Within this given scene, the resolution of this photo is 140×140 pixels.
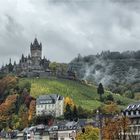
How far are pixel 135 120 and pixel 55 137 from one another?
179 ft

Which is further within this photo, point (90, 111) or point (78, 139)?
point (90, 111)

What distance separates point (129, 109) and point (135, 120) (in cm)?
305

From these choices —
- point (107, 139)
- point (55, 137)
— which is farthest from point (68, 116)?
point (107, 139)

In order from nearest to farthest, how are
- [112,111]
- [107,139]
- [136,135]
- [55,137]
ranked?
[107,139] → [136,135] → [55,137] → [112,111]

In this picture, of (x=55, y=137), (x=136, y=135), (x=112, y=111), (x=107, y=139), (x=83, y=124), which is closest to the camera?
(x=107, y=139)

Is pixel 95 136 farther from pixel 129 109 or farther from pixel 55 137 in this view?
pixel 55 137

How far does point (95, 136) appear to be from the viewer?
123812mm

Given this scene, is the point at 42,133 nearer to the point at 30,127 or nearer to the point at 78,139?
the point at 30,127

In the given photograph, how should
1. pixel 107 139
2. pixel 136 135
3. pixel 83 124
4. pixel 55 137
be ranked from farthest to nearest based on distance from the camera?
pixel 55 137 < pixel 83 124 < pixel 136 135 < pixel 107 139

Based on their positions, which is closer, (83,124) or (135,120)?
(135,120)

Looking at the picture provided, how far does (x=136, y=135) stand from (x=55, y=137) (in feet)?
182

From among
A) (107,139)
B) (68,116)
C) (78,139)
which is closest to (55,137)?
(68,116)

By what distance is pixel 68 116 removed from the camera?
195375 mm

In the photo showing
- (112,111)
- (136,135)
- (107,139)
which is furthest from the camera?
(112,111)
